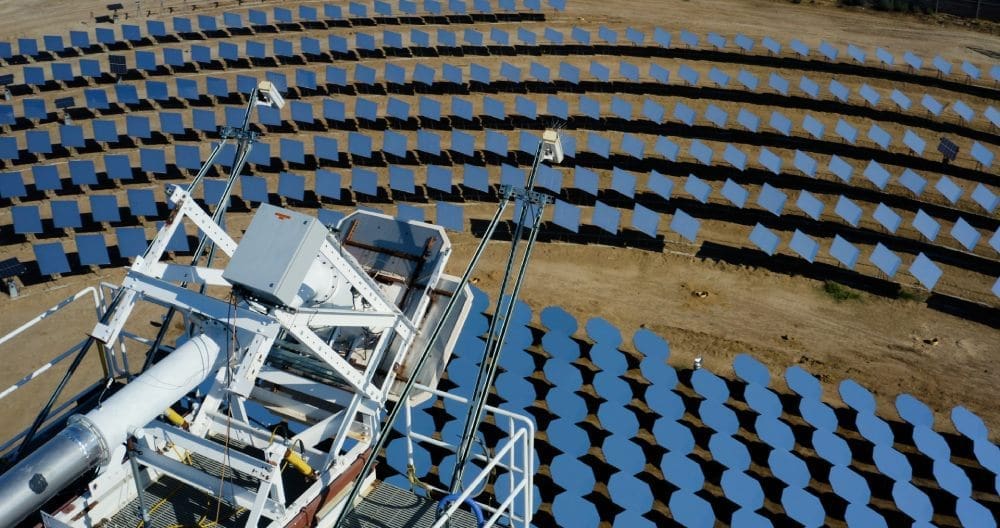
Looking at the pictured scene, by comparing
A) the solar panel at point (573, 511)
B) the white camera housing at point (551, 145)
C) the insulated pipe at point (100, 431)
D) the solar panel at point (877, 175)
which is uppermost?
the white camera housing at point (551, 145)

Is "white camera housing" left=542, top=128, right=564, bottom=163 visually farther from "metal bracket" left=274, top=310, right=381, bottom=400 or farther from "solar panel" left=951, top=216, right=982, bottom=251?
"solar panel" left=951, top=216, right=982, bottom=251

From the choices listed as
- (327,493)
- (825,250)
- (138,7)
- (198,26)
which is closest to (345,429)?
(327,493)

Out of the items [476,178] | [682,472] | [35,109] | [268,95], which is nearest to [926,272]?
[682,472]

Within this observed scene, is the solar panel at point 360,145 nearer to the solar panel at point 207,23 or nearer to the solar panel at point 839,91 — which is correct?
the solar panel at point 207,23

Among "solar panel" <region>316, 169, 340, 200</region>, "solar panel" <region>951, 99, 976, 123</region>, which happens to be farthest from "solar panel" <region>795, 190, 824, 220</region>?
"solar panel" <region>316, 169, 340, 200</region>

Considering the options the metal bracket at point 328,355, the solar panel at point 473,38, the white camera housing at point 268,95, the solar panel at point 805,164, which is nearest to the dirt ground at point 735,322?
the solar panel at point 805,164

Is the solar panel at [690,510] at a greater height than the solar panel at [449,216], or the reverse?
the solar panel at [449,216]

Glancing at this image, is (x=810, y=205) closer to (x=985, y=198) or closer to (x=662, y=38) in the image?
(x=985, y=198)
